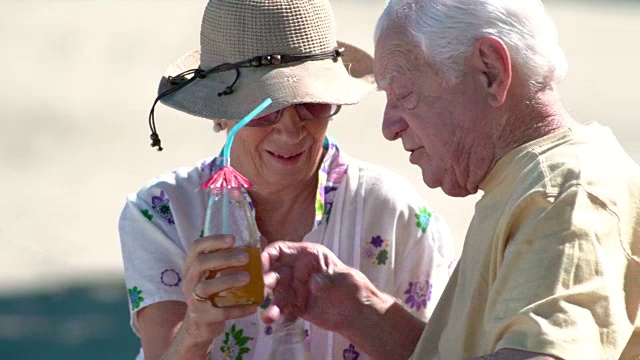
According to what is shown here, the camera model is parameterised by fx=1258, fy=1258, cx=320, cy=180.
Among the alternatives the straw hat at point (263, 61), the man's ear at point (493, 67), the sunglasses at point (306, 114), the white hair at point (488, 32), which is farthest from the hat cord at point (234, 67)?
the man's ear at point (493, 67)

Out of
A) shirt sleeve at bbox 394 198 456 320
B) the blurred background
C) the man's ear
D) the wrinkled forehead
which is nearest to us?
the man's ear

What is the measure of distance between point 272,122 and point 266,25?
231 millimetres

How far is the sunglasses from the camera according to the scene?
2924mm

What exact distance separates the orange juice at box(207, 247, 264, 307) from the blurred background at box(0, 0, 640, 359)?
2.65 meters

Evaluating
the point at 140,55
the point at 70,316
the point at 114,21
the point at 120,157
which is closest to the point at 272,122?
the point at 70,316

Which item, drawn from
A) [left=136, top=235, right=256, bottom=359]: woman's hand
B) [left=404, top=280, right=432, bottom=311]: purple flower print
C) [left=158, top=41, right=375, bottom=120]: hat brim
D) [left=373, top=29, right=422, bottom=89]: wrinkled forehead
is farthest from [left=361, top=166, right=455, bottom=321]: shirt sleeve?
[left=373, top=29, right=422, bottom=89]: wrinkled forehead

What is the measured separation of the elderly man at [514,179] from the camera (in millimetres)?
2074

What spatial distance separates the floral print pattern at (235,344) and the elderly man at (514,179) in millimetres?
637

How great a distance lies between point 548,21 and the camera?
7.77ft

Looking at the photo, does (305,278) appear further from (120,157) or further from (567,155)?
(120,157)

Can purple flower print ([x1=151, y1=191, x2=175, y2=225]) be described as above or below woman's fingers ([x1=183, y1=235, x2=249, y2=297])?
below

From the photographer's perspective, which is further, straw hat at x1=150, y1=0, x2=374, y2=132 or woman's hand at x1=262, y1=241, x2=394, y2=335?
straw hat at x1=150, y1=0, x2=374, y2=132

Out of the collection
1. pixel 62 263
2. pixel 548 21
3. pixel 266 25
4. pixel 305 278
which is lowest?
pixel 62 263

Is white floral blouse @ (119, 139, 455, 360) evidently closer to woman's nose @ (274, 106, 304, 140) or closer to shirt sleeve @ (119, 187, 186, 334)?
shirt sleeve @ (119, 187, 186, 334)
